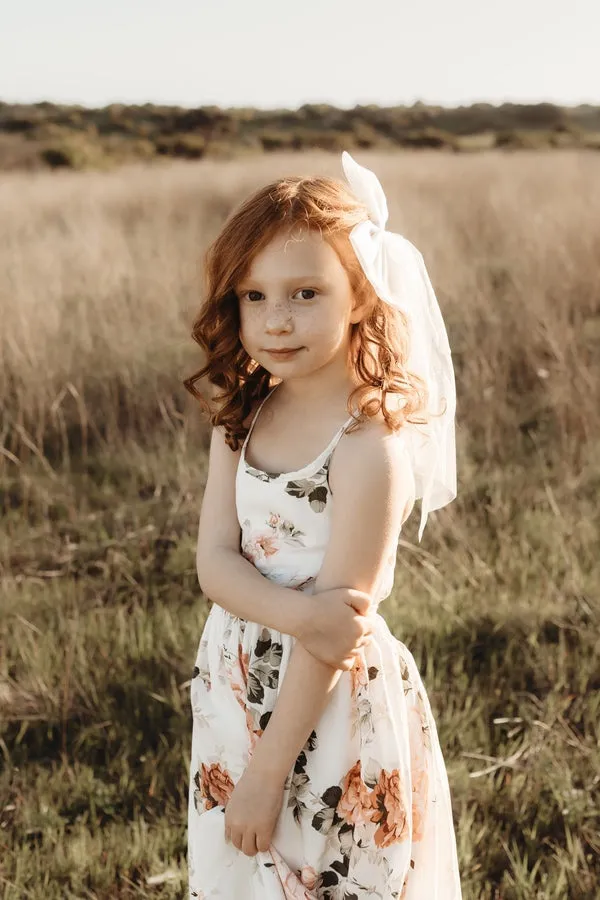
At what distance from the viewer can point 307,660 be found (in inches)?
46.6

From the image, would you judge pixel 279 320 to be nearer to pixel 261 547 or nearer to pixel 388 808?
pixel 261 547

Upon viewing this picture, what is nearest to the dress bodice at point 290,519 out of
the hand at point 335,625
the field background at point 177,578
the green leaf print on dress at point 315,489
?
the green leaf print on dress at point 315,489

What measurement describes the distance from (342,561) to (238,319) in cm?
42

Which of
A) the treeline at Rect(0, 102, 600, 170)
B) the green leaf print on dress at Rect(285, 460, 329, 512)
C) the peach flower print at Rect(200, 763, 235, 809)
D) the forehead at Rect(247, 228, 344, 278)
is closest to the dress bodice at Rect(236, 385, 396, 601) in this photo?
the green leaf print on dress at Rect(285, 460, 329, 512)

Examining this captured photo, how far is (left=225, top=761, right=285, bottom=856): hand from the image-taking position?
3.97 feet

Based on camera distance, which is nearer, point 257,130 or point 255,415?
point 255,415

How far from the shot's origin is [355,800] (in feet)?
4.17

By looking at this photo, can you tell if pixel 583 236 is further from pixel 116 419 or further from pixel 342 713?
pixel 342 713

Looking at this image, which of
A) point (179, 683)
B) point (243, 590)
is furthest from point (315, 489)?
point (179, 683)

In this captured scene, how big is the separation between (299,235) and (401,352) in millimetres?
A: 239

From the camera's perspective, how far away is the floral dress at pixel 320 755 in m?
1.26

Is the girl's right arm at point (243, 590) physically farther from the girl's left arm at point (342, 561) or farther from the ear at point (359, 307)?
the ear at point (359, 307)

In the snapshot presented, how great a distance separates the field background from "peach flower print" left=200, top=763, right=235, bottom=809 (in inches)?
21.4

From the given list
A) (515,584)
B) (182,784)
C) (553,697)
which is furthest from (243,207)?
(515,584)
